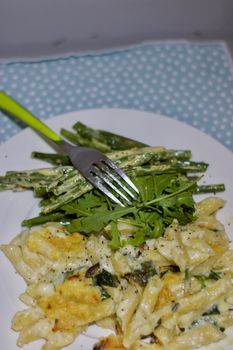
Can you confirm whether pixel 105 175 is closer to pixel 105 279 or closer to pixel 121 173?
pixel 121 173

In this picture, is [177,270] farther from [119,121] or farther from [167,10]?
[167,10]

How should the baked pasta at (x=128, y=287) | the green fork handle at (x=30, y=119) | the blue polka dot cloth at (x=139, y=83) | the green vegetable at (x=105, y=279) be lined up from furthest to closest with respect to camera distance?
1. the blue polka dot cloth at (x=139, y=83)
2. the green fork handle at (x=30, y=119)
3. the green vegetable at (x=105, y=279)
4. the baked pasta at (x=128, y=287)

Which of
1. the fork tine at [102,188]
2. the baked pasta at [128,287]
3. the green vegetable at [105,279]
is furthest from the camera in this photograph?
the fork tine at [102,188]

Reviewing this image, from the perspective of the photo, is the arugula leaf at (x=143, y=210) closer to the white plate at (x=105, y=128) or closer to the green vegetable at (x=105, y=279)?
the green vegetable at (x=105, y=279)

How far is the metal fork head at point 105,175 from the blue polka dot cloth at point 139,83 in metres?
0.65

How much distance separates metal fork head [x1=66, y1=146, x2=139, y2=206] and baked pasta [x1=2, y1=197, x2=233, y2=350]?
0.56ft

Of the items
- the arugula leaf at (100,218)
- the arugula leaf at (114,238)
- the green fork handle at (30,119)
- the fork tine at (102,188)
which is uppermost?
the green fork handle at (30,119)

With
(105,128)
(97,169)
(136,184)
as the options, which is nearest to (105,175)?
(97,169)

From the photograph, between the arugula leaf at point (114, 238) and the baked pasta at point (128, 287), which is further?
the arugula leaf at point (114, 238)

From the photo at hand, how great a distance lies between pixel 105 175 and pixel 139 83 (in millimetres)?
1025

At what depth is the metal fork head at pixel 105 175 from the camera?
102 inches

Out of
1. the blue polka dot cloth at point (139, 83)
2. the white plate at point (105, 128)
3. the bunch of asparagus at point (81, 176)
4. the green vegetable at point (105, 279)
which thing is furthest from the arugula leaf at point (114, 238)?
the blue polka dot cloth at point (139, 83)

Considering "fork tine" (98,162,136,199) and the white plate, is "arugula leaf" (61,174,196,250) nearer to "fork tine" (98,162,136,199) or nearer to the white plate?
"fork tine" (98,162,136,199)

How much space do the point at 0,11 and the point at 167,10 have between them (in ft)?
3.45
